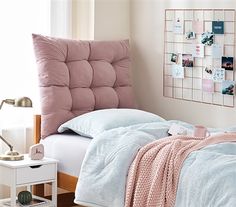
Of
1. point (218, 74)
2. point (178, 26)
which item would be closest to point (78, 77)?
point (178, 26)

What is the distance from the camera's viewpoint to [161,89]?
4.61m

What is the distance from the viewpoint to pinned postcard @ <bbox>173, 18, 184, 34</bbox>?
14.5 ft

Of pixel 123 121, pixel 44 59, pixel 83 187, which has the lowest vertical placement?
pixel 83 187

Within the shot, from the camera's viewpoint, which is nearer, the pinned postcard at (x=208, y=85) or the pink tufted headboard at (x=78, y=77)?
the pink tufted headboard at (x=78, y=77)

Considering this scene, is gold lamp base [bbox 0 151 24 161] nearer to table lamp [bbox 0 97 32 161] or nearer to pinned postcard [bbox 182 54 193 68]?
table lamp [bbox 0 97 32 161]

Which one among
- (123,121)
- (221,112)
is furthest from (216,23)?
Answer: (123,121)

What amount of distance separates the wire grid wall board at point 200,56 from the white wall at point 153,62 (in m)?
0.05

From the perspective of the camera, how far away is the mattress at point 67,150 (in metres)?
3.81

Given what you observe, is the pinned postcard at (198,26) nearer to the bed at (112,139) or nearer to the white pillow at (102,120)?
the bed at (112,139)

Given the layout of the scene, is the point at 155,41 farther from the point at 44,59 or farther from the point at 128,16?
the point at 44,59

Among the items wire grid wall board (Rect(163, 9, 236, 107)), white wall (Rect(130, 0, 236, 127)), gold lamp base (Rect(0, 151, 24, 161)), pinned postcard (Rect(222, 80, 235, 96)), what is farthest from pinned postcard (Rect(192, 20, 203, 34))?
gold lamp base (Rect(0, 151, 24, 161))

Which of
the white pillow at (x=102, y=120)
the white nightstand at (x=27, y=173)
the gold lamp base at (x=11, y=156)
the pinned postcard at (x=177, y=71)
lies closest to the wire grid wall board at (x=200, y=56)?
the pinned postcard at (x=177, y=71)

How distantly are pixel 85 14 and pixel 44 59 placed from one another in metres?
0.66

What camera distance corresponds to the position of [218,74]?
13.7 feet
